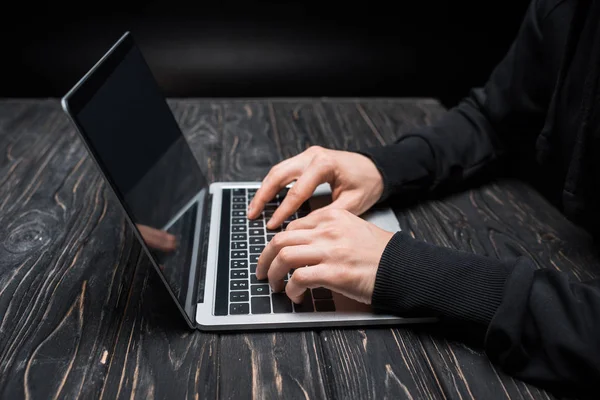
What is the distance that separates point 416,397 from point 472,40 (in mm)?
1791

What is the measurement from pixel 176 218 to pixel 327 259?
8.7 inches

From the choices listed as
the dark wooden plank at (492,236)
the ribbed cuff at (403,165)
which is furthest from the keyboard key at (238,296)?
the ribbed cuff at (403,165)

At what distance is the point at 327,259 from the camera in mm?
642

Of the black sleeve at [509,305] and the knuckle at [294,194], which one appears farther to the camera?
the knuckle at [294,194]

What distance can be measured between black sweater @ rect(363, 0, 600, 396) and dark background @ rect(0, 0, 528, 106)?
95 centimetres

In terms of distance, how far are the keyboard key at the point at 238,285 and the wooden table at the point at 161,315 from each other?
0.06 meters

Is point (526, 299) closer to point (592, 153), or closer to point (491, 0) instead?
point (592, 153)

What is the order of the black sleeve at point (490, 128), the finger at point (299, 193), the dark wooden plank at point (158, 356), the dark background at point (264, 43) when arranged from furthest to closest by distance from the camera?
1. the dark background at point (264, 43)
2. the black sleeve at point (490, 128)
3. the finger at point (299, 193)
4. the dark wooden plank at point (158, 356)

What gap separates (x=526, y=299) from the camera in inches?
23.6

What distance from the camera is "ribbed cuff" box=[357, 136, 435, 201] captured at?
0.89 metres

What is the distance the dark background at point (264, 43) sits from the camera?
71.7 inches

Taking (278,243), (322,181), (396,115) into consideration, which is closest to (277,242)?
(278,243)

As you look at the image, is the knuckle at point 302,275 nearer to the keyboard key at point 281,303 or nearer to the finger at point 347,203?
the keyboard key at point 281,303

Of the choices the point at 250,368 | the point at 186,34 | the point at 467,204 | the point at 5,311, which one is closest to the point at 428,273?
the point at 250,368
